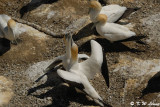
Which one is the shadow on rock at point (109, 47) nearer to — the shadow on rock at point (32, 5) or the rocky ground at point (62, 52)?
the rocky ground at point (62, 52)

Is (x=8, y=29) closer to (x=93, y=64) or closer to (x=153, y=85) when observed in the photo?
(x=93, y=64)

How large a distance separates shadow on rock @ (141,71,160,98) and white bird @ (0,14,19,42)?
13.3 feet

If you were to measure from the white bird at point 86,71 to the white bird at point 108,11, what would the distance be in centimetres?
176


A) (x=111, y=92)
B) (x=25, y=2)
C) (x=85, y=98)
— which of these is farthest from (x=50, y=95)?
(x=25, y=2)

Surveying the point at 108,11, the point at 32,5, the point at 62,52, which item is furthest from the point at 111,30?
the point at 32,5

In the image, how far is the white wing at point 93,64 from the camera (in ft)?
25.8

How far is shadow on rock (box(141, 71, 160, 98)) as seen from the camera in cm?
771

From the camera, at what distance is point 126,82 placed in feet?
26.7

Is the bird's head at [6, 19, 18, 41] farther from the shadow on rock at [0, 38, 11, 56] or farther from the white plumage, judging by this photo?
the white plumage

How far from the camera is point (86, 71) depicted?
8070 mm

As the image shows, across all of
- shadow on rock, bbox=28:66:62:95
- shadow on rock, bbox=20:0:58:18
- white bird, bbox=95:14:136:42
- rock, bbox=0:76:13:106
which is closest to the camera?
rock, bbox=0:76:13:106

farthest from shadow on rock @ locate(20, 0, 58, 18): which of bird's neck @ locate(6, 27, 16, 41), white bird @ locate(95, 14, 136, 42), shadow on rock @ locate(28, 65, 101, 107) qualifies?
shadow on rock @ locate(28, 65, 101, 107)

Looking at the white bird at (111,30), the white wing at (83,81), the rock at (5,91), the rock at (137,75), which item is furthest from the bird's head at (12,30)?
the rock at (137,75)

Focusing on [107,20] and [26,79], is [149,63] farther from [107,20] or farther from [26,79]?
[26,79]
